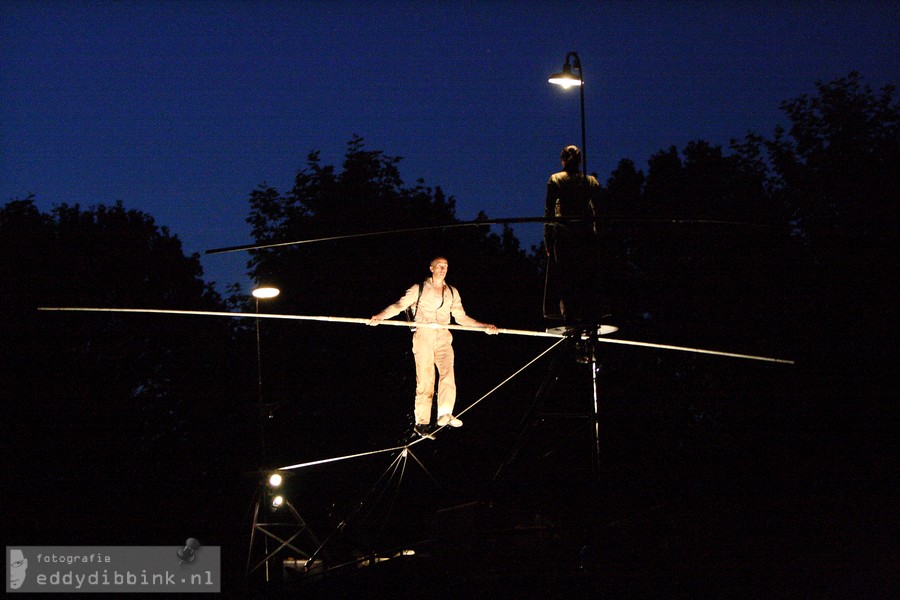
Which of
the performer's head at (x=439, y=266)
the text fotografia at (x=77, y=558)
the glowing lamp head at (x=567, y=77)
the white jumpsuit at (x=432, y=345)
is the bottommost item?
the text fotografia at (x=77, y=558)

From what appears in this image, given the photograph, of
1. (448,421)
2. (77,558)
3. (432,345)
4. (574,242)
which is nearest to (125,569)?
(77,558)

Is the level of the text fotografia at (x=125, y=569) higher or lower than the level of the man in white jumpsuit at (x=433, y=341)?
lower

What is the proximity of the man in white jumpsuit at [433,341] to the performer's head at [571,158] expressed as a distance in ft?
6.20

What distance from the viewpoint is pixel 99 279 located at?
1193 inches

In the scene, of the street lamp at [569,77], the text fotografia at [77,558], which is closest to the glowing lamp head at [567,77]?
the street lamp at [569,77]

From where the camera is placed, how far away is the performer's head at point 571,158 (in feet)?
31.0

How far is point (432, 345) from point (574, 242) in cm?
231

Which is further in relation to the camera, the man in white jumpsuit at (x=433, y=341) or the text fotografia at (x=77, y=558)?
the text fotografia at (x=77, y=558)

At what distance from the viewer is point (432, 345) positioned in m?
11.0

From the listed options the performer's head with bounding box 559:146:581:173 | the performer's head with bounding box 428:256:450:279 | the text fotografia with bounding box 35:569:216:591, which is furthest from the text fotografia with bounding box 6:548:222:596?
the performer's head with bounding box 559:146:581:173

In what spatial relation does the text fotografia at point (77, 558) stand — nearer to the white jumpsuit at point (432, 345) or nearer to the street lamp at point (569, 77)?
the white jumpsuit at point (432, 345)

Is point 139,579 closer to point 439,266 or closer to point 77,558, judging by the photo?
point 77,558

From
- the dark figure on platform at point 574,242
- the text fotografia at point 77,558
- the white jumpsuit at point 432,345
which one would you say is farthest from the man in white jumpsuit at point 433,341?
the text fotografia at point 77,558

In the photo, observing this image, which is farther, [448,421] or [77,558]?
[77,558]
